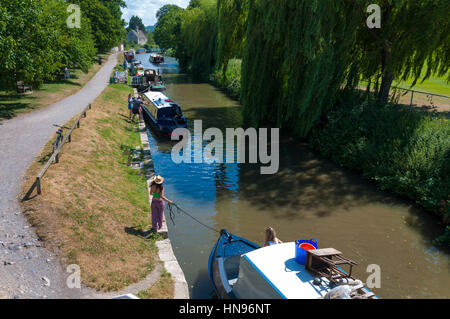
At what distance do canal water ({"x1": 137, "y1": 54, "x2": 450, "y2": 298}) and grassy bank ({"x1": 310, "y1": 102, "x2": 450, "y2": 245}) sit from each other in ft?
1.94

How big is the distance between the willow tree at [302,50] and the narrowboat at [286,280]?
461 inches

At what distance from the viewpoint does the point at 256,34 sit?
63.9 feet

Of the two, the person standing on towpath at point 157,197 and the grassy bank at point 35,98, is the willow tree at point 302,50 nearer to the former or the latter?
the person standing on towpath at point 157,197

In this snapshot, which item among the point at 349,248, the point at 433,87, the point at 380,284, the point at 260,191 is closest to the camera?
the point at 380,284

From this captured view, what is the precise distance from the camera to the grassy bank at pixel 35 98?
2106cm

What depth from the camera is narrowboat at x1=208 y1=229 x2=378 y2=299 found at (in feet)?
19.6

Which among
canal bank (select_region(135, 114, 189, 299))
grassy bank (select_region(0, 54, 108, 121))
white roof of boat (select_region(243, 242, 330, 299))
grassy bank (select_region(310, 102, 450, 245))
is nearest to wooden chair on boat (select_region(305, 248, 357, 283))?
white roof of boat (select_region(243, 242, 330, 299))

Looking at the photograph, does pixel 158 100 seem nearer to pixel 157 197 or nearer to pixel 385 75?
pixel 385 75

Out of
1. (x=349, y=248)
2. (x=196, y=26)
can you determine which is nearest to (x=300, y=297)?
(x=349, y=248)

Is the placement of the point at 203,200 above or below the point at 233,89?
below

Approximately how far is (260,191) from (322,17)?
9.07 meters

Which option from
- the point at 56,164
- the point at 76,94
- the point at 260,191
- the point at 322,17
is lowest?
the point at 260,191

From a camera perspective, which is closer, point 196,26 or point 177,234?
point 177,234

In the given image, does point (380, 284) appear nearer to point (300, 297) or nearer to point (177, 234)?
point (300, 297)
